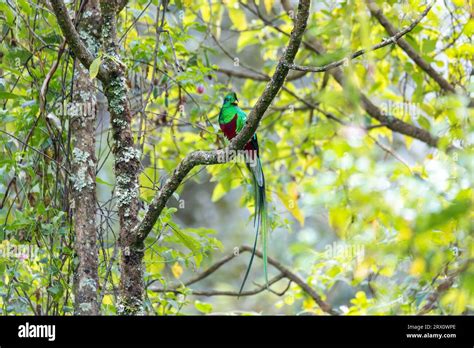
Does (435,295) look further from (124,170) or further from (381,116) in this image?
(124,170)

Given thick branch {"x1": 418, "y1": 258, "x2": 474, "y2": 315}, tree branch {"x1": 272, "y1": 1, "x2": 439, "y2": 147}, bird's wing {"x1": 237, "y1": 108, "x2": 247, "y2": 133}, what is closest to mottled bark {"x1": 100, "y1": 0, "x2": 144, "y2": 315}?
bird's wing {"x1": 237, "y1": 108, "x2": 247, "y2": 133}

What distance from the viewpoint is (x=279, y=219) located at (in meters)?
3.50

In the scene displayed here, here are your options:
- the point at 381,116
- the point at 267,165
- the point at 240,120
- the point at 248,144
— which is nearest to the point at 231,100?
the point at 240,120

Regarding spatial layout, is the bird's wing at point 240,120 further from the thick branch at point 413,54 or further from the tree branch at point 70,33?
the tree branch at point 70,33

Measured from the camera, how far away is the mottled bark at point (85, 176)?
214 centimetres

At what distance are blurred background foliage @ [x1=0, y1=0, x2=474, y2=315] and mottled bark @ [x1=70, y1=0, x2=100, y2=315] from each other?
6 cm

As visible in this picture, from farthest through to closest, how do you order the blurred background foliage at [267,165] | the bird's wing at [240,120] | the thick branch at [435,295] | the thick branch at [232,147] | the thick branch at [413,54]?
the thick branch at [413,54]
the bird's wing at [240,120]
the thick branch at [435,295]
the thick branch at [232,147]
the blurred background foliage at [267,165]

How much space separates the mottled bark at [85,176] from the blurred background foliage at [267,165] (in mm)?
60

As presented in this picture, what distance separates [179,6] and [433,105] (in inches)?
67.7

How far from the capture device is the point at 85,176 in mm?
2229

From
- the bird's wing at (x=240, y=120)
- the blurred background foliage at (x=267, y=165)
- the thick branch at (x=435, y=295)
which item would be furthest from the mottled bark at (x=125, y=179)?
the thick branch at (x=435, y=295)

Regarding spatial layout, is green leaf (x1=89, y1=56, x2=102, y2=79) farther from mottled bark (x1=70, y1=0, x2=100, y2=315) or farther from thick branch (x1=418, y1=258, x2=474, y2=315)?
thick branch (x1=418, y1=258, x2=474, y2=315)

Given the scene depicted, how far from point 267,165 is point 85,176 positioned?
7.80ft
